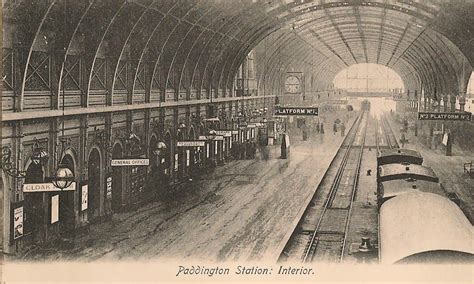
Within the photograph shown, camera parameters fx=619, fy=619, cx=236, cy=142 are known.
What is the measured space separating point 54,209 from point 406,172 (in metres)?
10.3

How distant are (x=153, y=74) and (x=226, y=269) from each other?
12.7m

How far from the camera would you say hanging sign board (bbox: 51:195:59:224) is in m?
15.8

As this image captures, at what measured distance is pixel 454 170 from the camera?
30781 millimetres

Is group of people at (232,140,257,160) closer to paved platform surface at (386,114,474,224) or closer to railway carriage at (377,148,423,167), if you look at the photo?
paved platform surface at (386,114,474,224)

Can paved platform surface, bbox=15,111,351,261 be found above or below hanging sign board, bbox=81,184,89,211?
below

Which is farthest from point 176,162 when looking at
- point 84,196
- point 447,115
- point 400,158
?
point 447,115

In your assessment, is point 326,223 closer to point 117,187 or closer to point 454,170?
point 117,187

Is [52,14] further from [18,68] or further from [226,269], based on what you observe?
[226,269]

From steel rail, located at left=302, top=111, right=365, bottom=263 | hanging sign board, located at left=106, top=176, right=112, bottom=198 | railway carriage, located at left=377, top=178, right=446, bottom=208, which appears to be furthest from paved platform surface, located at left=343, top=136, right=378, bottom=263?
hanging sign board, located at left=106, top=176, right=112, bottom=198

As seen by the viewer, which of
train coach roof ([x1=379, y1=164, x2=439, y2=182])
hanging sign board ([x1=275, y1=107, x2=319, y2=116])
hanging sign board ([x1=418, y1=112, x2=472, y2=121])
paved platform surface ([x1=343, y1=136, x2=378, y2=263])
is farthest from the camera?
hanging sign board ([x1=275, y1=107, x2=319, y2=116])

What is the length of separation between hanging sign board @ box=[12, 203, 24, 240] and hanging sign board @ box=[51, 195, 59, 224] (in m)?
1.41

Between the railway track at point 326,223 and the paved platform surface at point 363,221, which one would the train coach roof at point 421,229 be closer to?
the paved platform surface at point 363,221

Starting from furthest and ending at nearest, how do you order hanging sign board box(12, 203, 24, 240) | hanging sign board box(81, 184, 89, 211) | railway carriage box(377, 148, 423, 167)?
1. railway carriage box(377, 148, 423, 167)
2. hanging sign board box(81, 184, 89, 211)
3. hanging sign board box(12, 203, 24, 240)

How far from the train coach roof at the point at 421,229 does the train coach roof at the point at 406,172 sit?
5466 millimetres
